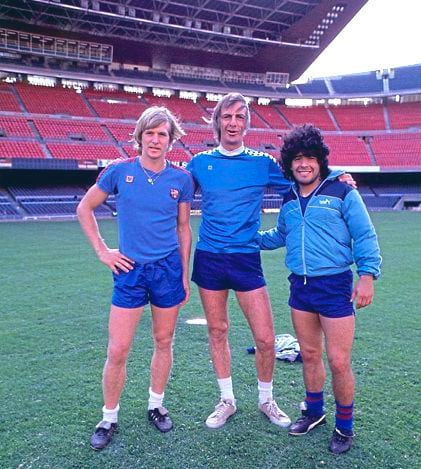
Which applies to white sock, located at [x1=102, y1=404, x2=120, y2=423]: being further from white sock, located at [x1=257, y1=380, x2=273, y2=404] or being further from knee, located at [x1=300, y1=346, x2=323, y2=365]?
knee, located at [x1=300, y1=346, x2=323, y2=365]

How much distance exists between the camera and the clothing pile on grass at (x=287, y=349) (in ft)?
15.4

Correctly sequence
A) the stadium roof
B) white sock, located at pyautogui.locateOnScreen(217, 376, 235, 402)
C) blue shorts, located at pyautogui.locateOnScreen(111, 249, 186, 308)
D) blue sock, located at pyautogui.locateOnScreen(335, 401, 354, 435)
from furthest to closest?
the stadium roof
white sock, located at pyautogui.locateOnScreen(217, 376, 235, 402)
blue shorts, located at pyautogui.locateOnScreen(111, 249, 186, 308)
blue sock, located at pyautogui.locateOnScreen(335, 401, 354, 435)

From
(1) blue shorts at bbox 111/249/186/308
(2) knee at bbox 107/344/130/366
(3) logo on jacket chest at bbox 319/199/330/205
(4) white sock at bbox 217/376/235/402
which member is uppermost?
(3) logo on jacket chest at bbox 319/199/330/205

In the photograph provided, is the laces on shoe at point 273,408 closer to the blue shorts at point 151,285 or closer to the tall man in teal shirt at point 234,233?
the tall man in teal shirt at point 234,233

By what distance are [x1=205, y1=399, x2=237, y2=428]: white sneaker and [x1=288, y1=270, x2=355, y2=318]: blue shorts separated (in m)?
1.02

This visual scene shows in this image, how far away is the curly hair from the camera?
3.10 m

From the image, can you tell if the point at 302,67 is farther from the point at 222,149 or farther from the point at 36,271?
the point at 222,149

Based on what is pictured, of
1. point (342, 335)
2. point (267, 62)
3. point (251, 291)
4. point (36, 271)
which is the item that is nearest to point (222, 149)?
point (251, 291)

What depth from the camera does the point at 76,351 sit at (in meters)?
4.96

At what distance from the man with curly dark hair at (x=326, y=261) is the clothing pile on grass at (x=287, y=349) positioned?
1.43 meters

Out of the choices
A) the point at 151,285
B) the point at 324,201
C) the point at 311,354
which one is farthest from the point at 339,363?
the point at 151,285

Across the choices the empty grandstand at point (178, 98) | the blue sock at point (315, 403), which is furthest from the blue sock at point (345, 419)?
the empty grandstand at point (178, 98)

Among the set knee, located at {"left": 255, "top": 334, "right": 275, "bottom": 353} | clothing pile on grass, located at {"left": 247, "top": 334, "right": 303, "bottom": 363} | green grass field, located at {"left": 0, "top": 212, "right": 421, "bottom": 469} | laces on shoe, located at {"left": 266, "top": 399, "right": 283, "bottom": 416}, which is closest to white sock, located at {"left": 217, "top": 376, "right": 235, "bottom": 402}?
green grass field, located at {"left": 0, "top": 212, "right": 421, "bottom": 469}

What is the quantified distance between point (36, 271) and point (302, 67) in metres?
36.3
